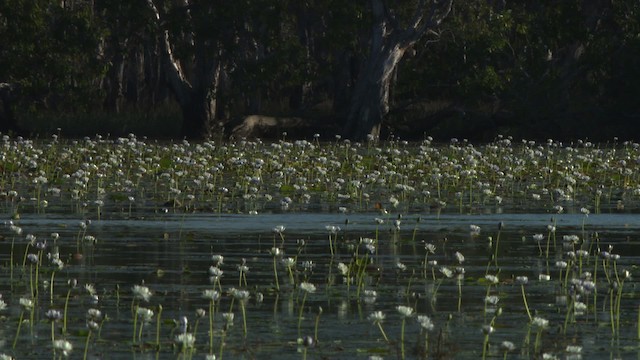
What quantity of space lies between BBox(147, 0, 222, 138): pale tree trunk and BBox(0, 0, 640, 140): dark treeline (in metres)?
0.03

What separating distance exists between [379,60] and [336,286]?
3021 centimetres

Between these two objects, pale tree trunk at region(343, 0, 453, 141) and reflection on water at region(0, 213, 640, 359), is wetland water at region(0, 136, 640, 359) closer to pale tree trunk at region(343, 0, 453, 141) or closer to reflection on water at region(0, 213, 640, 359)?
reflection on water at region(0, 213, 640, 359)

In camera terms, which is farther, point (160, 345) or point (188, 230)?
point (188, 230)

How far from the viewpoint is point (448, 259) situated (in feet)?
39.5

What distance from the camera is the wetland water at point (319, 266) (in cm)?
801

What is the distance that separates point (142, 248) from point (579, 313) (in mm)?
4569

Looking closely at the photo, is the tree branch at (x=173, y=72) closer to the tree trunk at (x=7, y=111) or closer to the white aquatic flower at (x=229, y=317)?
the tree trunk at (x=7, y=111)

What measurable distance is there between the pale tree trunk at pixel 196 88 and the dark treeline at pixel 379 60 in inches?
1.4

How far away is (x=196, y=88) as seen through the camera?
1690 inches

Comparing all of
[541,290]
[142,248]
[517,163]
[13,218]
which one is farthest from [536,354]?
[517,163]

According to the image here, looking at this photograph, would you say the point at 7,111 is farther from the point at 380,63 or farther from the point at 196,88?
the point at 380,63

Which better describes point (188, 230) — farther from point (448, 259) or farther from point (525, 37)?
point (525, 37)

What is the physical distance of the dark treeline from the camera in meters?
40.8

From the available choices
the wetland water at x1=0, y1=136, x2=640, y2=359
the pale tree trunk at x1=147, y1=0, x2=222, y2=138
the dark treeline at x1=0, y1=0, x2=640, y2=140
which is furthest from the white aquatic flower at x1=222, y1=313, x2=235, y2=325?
the pale tree trunk at x1=147, y1=0, x2=222, y2=138
